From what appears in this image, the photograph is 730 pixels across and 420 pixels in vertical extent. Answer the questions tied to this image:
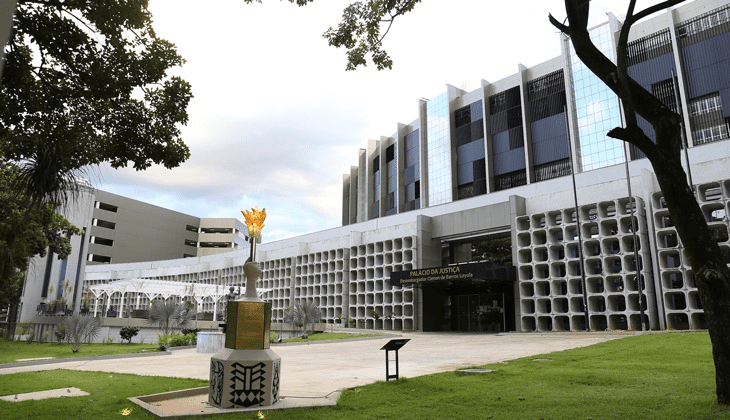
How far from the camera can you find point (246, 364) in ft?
25.3

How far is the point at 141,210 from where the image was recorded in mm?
83750

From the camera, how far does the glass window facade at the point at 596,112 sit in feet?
129

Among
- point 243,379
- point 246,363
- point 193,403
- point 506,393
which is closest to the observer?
point 243,379

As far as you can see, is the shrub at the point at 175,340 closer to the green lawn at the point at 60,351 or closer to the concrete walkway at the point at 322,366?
the green lawn at the point at 60,351

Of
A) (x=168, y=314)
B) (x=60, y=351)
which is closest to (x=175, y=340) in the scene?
(x=168, y=314)

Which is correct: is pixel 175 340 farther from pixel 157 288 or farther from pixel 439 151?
pixel 439 151

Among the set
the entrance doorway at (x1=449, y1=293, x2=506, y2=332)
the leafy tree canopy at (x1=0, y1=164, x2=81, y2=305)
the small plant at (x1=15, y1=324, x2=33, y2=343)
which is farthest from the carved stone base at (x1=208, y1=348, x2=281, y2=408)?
the entrance doorway at (x1=449, y1=293, x2=506, y2=332)

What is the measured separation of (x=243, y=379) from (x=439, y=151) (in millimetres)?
44785

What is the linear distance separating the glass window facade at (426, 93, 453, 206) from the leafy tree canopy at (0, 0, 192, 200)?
134 ft

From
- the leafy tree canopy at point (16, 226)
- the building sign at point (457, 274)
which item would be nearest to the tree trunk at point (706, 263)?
the leafy tree canopy at point (16, 226)

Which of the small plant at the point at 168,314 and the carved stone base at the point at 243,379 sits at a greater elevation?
the small plant at the point at 168,314

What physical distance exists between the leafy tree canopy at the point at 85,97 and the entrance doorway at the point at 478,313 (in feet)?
90.2

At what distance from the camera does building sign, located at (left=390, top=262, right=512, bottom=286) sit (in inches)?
1141

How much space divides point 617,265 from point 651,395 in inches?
832
